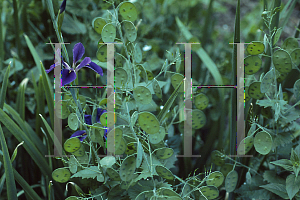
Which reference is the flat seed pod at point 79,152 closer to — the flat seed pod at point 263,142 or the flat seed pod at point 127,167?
the flat seed pod at point 127,167

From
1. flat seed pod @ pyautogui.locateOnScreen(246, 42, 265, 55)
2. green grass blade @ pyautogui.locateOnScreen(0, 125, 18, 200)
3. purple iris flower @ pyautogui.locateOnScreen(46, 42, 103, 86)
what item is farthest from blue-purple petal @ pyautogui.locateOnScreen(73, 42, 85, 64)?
flat seed pod @ pyautogui.locateOnScreen(246, 42, 265, 55)

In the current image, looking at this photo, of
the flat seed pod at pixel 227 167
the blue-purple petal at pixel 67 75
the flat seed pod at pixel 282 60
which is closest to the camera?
the blue-purple petal at pixel 67 75

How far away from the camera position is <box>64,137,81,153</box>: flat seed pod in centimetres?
55

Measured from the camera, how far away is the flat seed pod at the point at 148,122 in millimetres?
518

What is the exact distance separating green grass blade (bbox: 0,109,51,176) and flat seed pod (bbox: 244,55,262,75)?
0.58 m

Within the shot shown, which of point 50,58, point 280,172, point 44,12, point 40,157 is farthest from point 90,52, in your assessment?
point 280,172

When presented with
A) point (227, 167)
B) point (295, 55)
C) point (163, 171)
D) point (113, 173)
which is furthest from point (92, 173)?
point (295, 55)

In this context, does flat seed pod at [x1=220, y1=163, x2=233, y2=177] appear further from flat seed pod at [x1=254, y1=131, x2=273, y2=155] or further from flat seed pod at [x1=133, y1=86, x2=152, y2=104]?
flat seed pod at [x1=133, y1=86, x2=152, y2=104]

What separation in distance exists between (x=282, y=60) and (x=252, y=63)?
7cm

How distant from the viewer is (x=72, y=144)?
56 cm

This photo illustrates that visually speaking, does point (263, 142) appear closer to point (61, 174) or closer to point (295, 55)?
point (295, 55)

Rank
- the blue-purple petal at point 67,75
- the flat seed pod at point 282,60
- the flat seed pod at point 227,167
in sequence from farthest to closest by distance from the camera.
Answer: the flat seed pod at point 227,167 → the flat seed pod at point 282,60 → the blue-purple petal at point 67,75

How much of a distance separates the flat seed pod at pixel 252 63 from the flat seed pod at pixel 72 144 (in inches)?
17.3

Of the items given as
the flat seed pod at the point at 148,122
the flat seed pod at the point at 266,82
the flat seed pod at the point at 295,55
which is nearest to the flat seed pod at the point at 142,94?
the flat seed pod at the point at 148,122
